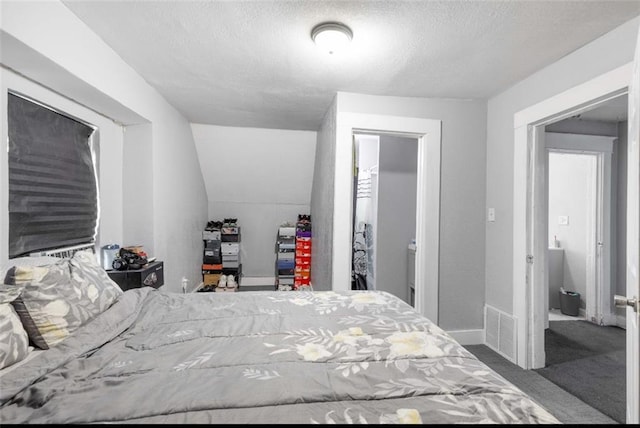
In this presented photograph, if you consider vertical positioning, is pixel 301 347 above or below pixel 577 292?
above

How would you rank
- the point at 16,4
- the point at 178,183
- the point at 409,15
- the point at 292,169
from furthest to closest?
the point at 292,169 < the point at 178,183 < the point at 409,15 < the point at 16,4

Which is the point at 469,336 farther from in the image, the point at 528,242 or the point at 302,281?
the point at 302,281

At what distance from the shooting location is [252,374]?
1005 millimetres

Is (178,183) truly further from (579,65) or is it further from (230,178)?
(579,65)

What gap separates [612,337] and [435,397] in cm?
357

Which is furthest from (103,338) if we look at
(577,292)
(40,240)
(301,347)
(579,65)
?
(577,292)

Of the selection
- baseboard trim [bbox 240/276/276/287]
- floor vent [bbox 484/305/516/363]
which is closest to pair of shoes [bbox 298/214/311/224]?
baseboard trim [bbox 240/276/276/287]

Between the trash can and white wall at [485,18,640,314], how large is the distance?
1660 millimetres

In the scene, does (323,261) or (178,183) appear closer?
(323,261)

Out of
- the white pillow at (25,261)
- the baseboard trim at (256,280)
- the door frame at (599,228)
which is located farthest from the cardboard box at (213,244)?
the door frame at (599,228)

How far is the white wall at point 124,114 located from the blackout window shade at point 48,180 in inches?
6.8

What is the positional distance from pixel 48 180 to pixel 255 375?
2154 mm

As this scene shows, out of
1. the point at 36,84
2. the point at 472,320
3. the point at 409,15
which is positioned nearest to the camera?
the point at 409,15

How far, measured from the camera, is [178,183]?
143 inches
